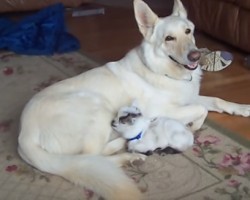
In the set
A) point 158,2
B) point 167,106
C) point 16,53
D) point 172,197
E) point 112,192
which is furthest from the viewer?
point 158,2

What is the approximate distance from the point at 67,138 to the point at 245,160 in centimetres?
73

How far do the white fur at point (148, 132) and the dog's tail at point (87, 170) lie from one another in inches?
8.7

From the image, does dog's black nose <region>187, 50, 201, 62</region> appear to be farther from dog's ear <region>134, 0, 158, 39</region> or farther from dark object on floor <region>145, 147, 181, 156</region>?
dark object on floor <region>145, 147, 181, 156</region>

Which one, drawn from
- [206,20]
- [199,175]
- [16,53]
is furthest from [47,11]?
[199,175]

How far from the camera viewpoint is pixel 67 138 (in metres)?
1.74

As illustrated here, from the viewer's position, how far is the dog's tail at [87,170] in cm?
143

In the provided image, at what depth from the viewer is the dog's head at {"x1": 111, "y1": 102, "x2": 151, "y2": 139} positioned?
1.79 meters

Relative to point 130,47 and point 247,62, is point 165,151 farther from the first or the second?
point 130,47

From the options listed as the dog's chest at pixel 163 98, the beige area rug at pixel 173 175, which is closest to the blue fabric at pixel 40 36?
the beige area rug at pixel 173 175

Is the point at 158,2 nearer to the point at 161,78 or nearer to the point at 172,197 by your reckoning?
the point at 161,78

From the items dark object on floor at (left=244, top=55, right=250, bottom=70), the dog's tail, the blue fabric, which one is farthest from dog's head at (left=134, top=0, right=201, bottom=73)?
the blue fabric

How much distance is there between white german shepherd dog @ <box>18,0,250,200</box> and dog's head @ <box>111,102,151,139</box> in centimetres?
6

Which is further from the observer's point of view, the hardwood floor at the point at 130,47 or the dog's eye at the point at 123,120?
the hardwood floor at the point at 130,47

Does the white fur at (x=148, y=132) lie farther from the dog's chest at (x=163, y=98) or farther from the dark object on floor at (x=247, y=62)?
the dark object on floor at (x=247, y=62)
